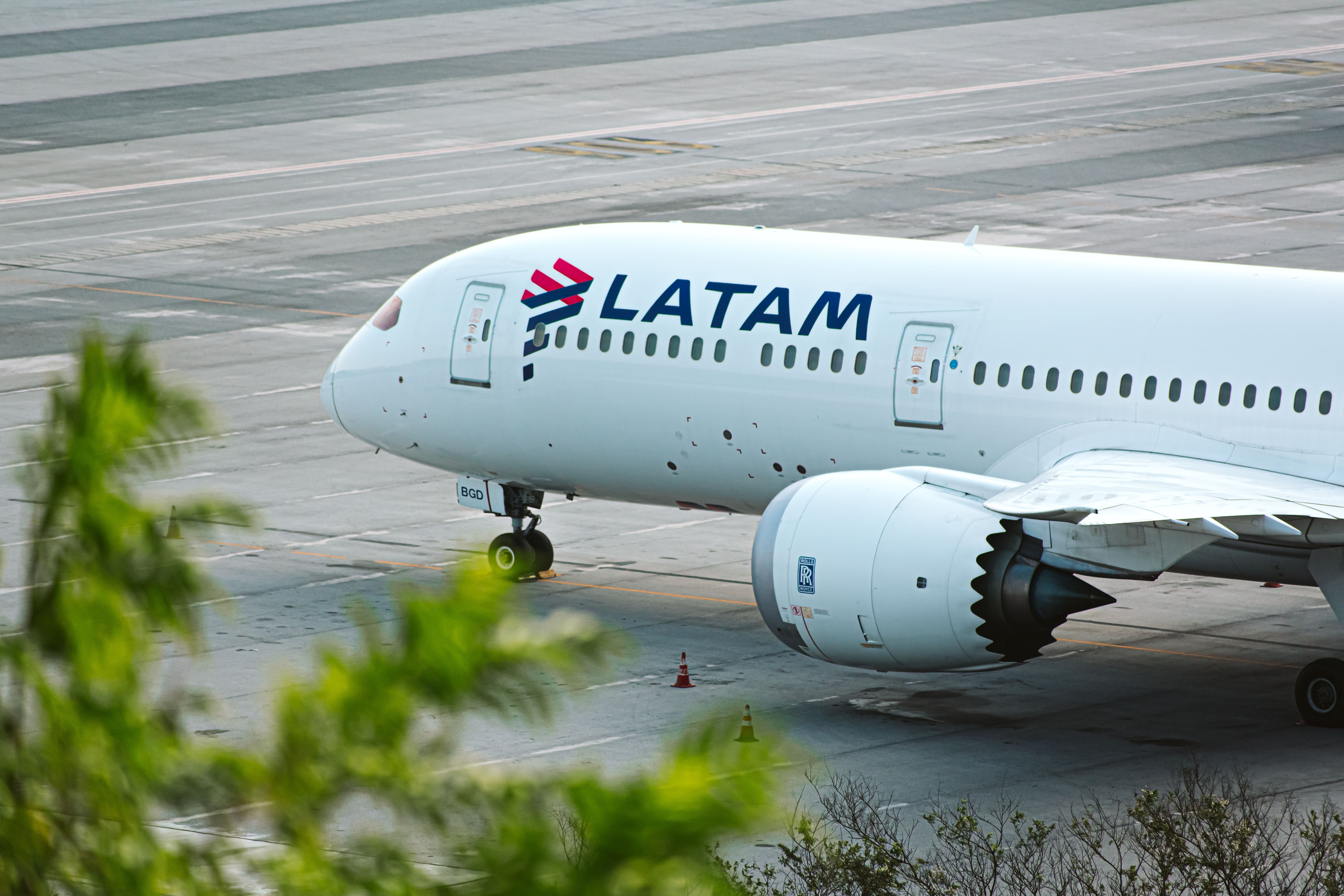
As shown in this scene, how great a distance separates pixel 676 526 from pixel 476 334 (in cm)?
624

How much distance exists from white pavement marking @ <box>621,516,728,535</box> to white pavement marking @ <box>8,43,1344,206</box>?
3327cm

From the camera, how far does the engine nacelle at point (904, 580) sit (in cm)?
2081

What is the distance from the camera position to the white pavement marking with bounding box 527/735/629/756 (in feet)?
72.0

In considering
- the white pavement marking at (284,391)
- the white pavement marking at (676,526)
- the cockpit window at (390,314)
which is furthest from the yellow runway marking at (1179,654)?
the white pavement marking at (284,391)

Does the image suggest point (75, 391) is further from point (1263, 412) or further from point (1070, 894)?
point (1263, 412)

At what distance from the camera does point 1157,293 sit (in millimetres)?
23469

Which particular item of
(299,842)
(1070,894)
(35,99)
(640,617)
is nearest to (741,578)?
(640,617)

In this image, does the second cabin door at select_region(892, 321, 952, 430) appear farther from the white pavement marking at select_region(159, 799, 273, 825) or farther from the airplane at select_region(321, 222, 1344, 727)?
the white pavement marking at select_region(159, 799, 273, 825)

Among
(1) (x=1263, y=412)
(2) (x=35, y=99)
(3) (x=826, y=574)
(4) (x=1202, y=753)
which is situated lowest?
(4) (x=1202, y=753)

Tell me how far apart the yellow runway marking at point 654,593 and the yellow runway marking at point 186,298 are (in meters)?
18.6

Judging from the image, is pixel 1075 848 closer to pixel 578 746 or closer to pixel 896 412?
pixel 578 746

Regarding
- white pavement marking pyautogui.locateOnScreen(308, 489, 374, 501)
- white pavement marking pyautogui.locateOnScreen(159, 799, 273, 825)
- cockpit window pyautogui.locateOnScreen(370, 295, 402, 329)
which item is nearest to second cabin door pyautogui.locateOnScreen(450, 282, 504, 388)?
cockpit window pyautogui.locateOnScreen(370, 295, 402, 329)

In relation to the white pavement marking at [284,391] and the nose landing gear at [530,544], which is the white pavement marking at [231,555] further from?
the white pavement marking at [284,391]

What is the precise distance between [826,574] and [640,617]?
20.0ft
